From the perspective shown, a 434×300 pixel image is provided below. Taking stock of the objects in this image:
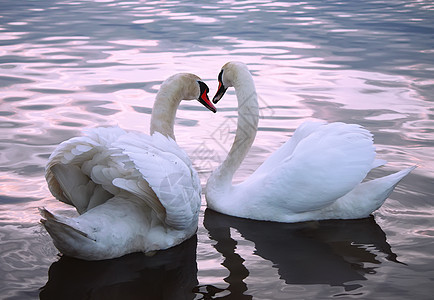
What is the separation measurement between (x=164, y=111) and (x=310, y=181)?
128cm

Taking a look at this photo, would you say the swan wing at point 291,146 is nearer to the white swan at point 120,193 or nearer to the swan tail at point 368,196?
the swan tail at point 368,196

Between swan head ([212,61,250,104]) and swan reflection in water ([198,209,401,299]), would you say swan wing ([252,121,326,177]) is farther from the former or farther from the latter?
swan head ([212,61,250,104])

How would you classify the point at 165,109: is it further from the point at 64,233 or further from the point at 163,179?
the point at 64,233

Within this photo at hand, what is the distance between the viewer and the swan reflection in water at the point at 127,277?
4.16m

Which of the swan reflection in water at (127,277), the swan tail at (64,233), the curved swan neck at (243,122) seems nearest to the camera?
the swan tail at (64,233)

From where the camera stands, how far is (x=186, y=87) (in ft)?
18.2

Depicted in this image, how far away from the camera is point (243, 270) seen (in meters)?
4.52

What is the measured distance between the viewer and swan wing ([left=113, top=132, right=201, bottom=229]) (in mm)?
4254

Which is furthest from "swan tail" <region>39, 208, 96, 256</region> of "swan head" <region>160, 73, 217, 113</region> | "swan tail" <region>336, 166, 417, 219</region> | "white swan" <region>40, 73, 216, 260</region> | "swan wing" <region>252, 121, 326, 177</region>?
"swan tail" <region>336, 166, 417, 219</region>

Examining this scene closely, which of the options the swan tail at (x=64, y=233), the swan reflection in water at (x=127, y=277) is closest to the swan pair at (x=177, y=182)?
the swan tail at (x=64, y=233)

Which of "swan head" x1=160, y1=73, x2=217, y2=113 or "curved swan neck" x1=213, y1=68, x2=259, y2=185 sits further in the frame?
"curved swan neck" x1=213, y1=68, x2=259, y2=185

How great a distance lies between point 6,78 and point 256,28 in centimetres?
701

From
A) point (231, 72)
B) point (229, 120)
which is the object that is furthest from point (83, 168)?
point (229, 120)

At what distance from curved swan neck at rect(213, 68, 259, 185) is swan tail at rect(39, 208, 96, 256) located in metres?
1.81
